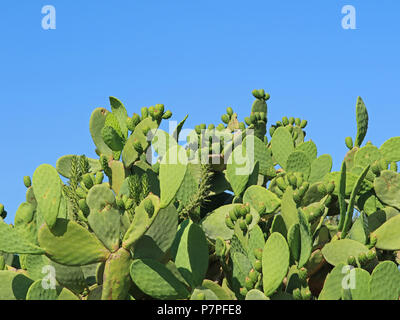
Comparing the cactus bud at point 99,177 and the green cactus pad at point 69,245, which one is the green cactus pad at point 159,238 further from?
the cactus bud at point 99,177

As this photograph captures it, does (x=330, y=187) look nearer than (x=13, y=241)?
No

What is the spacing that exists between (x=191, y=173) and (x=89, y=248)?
2.33 ft

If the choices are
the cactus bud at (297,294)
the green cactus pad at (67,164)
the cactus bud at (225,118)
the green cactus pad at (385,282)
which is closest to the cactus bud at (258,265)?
the cactus bud at (297,294)

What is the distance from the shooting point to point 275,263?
6.58ft

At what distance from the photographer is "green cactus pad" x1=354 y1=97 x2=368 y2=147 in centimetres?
279

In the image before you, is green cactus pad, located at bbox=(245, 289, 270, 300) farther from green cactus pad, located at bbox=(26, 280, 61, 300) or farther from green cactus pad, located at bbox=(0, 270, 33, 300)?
green cactus pad, located at bbox=(0, 270, 33, 300)

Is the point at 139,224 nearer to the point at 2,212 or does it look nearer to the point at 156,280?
the point at 156,280

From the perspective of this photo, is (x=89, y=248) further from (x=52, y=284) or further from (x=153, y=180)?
(x=153, y=180)

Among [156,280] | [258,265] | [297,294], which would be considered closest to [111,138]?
[156,280]

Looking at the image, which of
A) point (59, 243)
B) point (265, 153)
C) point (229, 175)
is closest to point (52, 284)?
point (59, 243)

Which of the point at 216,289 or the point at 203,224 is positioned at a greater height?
the point at 203,224

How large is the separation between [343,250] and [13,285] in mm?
1352

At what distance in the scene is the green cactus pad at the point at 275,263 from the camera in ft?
6.55

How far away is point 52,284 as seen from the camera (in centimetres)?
215
